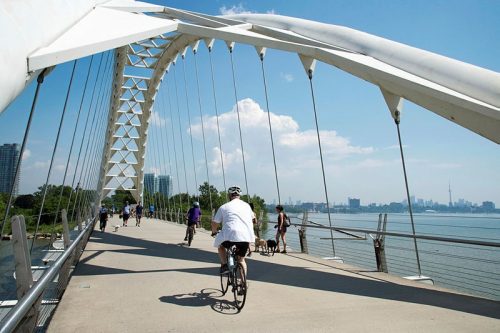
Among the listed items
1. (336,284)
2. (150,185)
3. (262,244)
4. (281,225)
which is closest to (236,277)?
(336,284)

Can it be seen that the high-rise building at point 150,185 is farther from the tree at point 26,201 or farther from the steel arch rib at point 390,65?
the tree at point 26,201

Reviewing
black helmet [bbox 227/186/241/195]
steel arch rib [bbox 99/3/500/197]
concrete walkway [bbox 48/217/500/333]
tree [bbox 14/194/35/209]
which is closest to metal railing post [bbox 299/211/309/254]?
concrete walkway [bbox 48/217/500/333]

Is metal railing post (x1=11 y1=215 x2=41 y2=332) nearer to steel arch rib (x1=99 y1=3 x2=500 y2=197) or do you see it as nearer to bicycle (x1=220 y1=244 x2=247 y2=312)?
bicycle (x1=220 y1=244 x2=247 y2=312)

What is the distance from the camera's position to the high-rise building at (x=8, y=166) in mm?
4476

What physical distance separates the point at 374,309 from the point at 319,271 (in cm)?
262

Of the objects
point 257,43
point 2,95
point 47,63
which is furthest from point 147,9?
point 2,95

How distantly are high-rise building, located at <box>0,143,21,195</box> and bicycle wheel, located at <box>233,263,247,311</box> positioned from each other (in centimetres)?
278

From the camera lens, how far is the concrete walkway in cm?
379

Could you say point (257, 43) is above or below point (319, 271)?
above

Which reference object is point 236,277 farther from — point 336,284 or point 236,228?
point 336,284

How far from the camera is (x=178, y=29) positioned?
8.48 meters

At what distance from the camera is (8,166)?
4.66m

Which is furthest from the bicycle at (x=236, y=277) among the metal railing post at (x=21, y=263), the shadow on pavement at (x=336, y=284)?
the metal railing post at (x=21, y=263)

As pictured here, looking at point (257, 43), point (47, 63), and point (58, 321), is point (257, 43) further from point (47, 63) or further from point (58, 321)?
point (58, 321)
